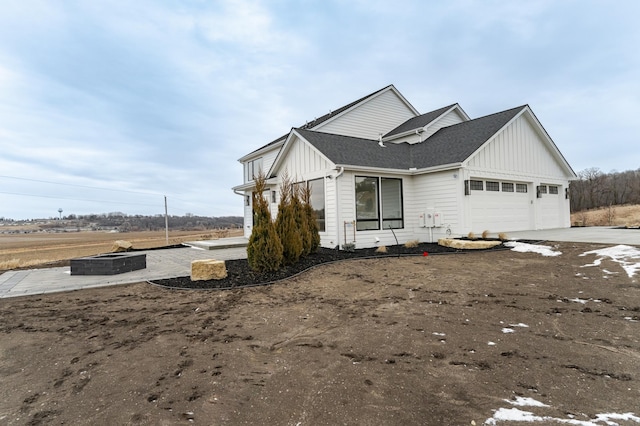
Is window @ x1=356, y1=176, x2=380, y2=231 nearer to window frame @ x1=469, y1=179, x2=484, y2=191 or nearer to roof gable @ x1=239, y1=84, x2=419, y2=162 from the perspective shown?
window frame @ x1=469, y1=179, x2=484, y2=191

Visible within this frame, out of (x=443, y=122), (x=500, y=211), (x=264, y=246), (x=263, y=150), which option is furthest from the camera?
(x=263, y=150)

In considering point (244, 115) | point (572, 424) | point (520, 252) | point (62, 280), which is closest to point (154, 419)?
point (572, 424)

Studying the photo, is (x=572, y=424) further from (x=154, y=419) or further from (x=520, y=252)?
(x=520, y=252)

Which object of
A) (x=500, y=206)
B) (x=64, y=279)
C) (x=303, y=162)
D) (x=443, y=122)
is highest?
(x=443, y=122)

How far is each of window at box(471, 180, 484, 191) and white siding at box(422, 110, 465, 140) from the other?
4066 mm

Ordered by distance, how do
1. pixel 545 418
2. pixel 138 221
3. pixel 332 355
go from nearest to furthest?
pixel 545 418, pixel 332 355, pixel 138 221

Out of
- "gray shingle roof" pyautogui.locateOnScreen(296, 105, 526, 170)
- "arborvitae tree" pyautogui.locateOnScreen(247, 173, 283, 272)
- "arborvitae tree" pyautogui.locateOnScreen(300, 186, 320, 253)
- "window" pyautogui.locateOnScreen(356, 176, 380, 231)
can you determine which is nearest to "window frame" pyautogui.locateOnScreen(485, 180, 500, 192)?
"gray shingle roof" pyautogui.locateOnScreen(296, 105, 526, 170)

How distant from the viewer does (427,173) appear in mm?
12195

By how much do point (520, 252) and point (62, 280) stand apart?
12.0m

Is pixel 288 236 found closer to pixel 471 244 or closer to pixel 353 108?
pixel 471 244

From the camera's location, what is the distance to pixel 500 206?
42.5 feet

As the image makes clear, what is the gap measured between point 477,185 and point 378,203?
4.00 meters

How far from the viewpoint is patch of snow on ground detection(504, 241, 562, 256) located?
8.58 m

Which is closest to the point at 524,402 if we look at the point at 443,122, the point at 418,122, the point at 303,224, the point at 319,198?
the point at 303,224
